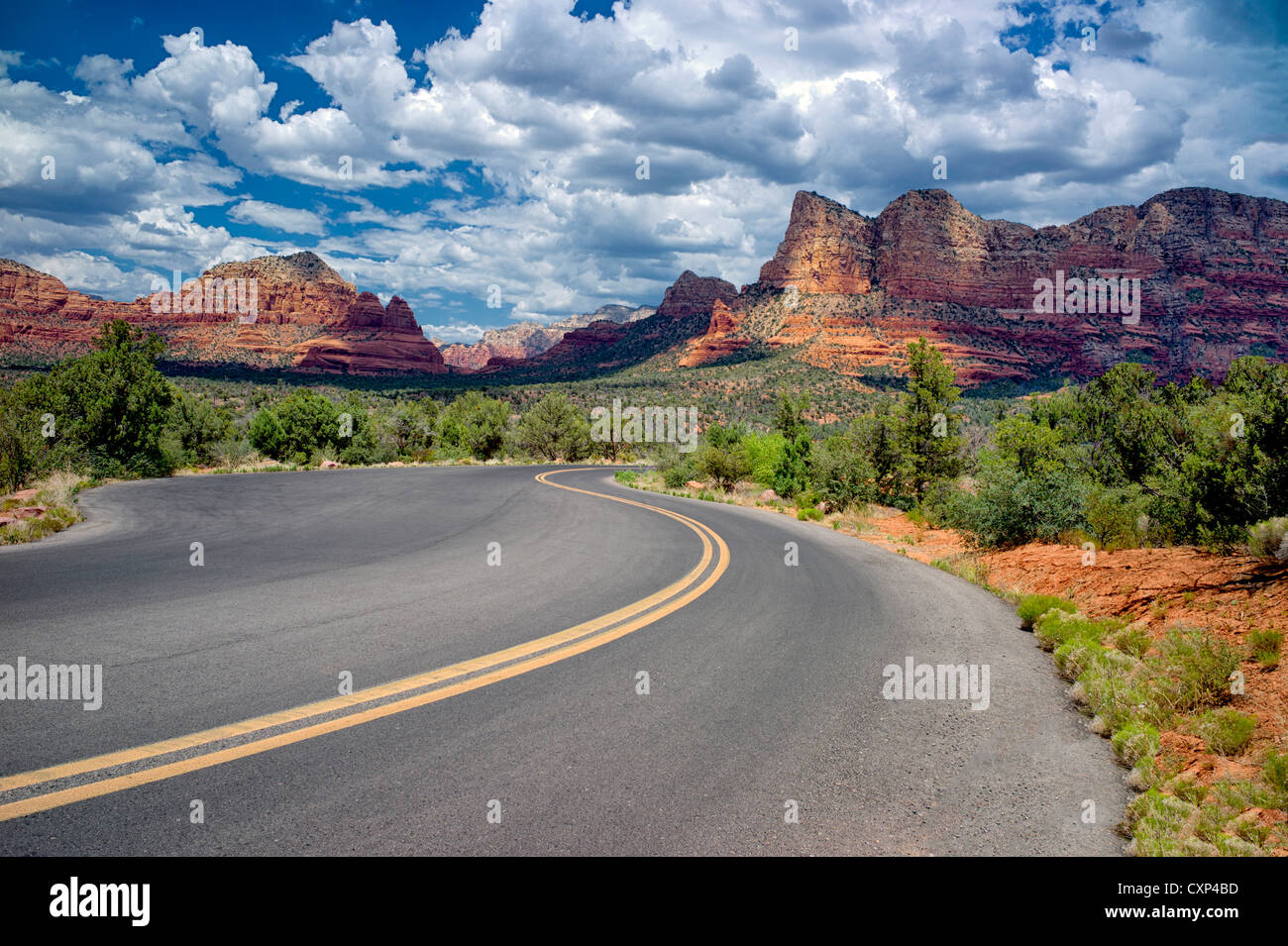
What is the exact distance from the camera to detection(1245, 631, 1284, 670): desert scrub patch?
4562 mm

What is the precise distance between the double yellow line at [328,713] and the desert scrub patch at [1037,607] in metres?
3.85

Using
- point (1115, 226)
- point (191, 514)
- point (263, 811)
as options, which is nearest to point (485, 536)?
point (191, 514)

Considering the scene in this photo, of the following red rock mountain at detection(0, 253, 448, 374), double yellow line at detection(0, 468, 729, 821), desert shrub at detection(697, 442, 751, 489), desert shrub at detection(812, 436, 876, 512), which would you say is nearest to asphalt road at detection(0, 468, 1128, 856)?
double yellow line at detection(0, 468, 729, 821)

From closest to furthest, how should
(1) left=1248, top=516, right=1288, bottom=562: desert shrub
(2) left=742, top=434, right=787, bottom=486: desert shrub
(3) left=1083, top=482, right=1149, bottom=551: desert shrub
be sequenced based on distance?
(1) left=1248, top=516, right=1288, bottom=562: desert shrub → (3) left=1083, top=482, right=1149, bottom=551: desert shrub → (2) left=742, top=434, right=787, bottom=486: desert shrub

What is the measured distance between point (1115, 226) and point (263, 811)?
553 feet

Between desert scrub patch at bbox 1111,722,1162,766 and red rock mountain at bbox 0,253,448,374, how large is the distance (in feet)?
463

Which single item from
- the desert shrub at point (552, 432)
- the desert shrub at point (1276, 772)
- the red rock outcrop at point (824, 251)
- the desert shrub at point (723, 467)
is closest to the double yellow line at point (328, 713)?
the desert shrub at point (1276, 772)

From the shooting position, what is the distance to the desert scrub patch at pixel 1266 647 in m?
4.56

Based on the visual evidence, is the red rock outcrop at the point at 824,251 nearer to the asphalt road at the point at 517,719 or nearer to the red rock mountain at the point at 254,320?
the red rock mountain at the point at 254,320

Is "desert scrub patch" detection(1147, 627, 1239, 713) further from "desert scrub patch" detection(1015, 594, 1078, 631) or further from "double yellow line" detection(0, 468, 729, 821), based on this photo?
"double yellow line" detection(0, 468, 729, 821)

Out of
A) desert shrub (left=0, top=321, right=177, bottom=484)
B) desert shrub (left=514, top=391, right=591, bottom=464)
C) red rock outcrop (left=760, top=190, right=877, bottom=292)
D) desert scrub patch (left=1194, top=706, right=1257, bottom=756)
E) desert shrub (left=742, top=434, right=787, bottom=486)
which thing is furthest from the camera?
red rock outcrop (left=760, top=190, right=877, bottom=292)

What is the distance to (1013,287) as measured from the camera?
131750mm

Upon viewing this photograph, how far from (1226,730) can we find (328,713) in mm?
5194
